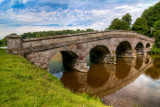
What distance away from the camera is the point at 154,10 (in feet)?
134

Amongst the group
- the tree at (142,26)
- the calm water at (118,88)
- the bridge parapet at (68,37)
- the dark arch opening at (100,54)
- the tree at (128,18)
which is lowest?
the calm water at (118,88)

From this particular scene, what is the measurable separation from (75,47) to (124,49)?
51.2 feet

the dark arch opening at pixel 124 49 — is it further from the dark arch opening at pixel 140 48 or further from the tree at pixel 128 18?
the tree at pixel 128 18

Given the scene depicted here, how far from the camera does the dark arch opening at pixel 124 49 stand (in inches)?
884

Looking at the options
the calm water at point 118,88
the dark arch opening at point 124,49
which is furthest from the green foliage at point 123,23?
the calm water at point 118,88

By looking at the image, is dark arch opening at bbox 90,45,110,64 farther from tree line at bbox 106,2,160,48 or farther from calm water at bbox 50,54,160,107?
tree line at bbox 106,2,160,48

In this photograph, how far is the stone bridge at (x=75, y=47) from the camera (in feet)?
30.5

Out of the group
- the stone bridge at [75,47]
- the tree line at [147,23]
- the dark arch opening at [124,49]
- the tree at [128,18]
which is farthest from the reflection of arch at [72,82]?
the tree at [128,18]

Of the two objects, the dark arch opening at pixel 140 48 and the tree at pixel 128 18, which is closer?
the dark arch opening at pixel 140 48

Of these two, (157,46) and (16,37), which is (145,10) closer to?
(157,46)

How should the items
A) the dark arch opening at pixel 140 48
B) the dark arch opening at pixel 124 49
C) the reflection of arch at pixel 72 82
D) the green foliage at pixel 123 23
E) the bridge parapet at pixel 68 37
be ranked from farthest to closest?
the green foliage at pixel 123 23 < the dark arch opening at pixel 140 48 < the dark arch opening at pixel 124 49 < the reflection of arch at pixel 72 82 < the bridge parapet at pixel 68 37

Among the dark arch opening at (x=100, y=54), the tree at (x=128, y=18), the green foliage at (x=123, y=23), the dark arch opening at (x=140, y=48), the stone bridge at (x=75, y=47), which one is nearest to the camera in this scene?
the stone bridge at (x=75, y=47)

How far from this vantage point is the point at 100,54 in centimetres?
1959

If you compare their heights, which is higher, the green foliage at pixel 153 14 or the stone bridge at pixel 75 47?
the green foliage at pixel 153 14
